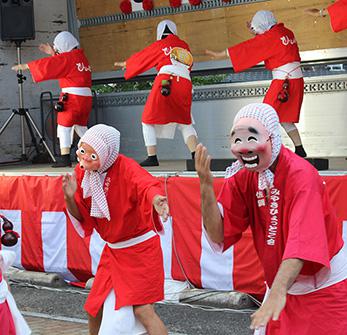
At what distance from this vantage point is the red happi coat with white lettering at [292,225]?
3443 millimetres

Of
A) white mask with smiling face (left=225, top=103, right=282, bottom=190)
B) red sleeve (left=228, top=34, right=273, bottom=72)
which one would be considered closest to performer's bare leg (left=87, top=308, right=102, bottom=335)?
white mask with smiling face (left=225, top=103, right=282, bottom=190)

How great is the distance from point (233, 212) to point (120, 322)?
1569mm

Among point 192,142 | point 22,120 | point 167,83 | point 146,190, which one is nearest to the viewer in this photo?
point 146,190

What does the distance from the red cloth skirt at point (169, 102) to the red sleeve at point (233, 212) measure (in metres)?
5.48

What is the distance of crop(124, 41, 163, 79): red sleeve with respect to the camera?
9.33 meters

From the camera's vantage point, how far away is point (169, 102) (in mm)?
9320

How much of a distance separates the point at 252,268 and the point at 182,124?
113 inches

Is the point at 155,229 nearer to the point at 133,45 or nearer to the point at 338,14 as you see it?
the point at 338,14

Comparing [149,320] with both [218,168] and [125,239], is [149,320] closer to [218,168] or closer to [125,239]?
[125,239]

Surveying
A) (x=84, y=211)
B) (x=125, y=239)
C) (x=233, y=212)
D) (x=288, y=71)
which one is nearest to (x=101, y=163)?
(x=84, y=211)

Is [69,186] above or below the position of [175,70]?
below

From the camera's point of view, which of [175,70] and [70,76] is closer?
[175,70]

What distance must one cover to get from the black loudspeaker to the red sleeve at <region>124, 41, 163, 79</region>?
7.79 feet

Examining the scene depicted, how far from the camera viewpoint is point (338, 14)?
822 cm
